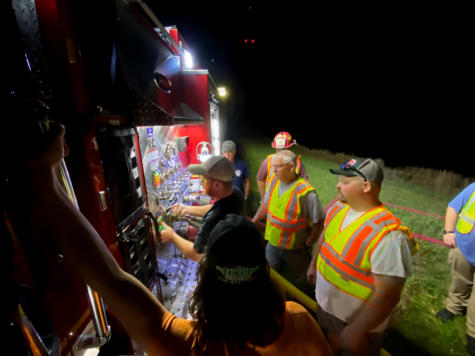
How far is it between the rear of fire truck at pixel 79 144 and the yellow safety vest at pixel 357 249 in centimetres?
A: 192

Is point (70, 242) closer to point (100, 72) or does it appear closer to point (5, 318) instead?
point (5, 318)

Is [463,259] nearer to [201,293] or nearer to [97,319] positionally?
[201,293]

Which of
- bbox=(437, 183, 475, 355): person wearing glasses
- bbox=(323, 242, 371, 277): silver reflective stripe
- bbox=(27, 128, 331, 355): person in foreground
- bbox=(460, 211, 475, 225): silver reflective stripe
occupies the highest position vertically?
bbox=(27, 128, 331, 355): person in foreground

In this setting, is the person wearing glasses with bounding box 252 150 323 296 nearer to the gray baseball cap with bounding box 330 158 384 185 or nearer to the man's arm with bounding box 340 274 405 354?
the gray baseball cap with bounding box 330 158 384 185

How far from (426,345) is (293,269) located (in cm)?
200

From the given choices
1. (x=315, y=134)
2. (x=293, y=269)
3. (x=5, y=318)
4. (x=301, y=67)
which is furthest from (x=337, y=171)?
(x=301, y=67)

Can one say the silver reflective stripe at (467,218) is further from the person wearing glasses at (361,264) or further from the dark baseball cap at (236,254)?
the dark baseball cap at (236,254)

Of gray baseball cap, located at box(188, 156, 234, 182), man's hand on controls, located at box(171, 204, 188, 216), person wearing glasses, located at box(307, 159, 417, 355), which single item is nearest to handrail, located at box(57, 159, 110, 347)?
gray baseball cap, located at box(188, 156, 234, 182)

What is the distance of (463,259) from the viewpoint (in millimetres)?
2988

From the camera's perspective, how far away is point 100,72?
166 cm

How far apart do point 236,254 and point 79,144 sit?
1.41m

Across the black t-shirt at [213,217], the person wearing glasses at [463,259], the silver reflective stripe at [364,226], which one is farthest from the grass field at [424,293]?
the black t-shirt at [213,217]

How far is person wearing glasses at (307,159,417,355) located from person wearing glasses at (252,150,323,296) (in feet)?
2.97

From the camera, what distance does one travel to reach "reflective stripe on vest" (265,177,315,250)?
314 cm
